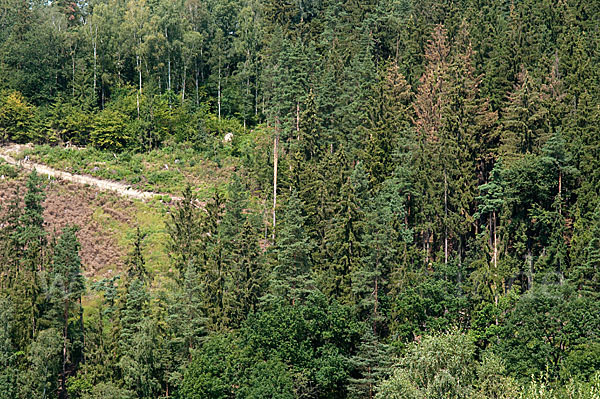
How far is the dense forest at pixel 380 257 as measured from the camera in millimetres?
48000

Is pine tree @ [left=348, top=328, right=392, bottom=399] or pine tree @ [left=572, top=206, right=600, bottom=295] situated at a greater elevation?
pine tree @ [left=572, top=206, right=600, bottom=295]

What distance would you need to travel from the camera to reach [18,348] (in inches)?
2264

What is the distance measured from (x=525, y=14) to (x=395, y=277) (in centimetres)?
4563

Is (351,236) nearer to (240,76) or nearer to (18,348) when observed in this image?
(18,348)

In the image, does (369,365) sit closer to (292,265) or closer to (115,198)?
(292,265)

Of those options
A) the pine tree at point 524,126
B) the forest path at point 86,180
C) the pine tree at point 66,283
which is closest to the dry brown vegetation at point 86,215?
the forest path at point 86,180

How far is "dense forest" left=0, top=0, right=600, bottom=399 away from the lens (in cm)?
4800

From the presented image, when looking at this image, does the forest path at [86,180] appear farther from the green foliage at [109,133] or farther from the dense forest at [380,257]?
the green foliage at [109,133]

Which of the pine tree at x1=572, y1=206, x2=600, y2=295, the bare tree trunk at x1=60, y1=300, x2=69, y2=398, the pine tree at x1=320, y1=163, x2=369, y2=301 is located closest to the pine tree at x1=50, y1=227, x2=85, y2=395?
the bare tree trunk at x1=60, y1=300, x2=69, y2=398

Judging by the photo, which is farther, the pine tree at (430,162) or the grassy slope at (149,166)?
the grassy slope at (149,166)

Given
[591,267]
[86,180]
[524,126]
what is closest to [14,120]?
[86,180]

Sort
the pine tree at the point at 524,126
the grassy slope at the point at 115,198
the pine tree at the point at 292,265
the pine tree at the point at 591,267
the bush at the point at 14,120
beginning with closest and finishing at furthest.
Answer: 1. the pine tree at the point at 591,267
2. the pine tree at the point at 292,265
3. the pine tree at the point at 524,126
4. the grassy slope at the point at 115,198
5. the bush at the point at 14,120

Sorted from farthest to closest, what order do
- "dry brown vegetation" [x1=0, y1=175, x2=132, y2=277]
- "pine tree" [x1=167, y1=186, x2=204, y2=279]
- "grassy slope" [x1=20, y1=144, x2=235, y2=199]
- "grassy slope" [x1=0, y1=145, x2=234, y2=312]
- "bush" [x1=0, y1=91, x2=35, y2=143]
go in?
"bush" [x1=0, y1=91, x2=35, y2=143] → "grassy slope" [x1=20, y1=144, x2=235, y2=199] → "dry brown vegetation" [x1=0, y1=175, x2=132, y2=277] → "grassy slope" [x1=0, y1=145, x2=234, y2=312] → "pine tree" [x1=167, y1=186, x2=204, y2=279]

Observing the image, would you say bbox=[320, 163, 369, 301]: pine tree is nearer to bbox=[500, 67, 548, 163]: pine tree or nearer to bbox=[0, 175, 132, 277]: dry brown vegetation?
bbox=[500, 67, 548, 163]: pine tree
